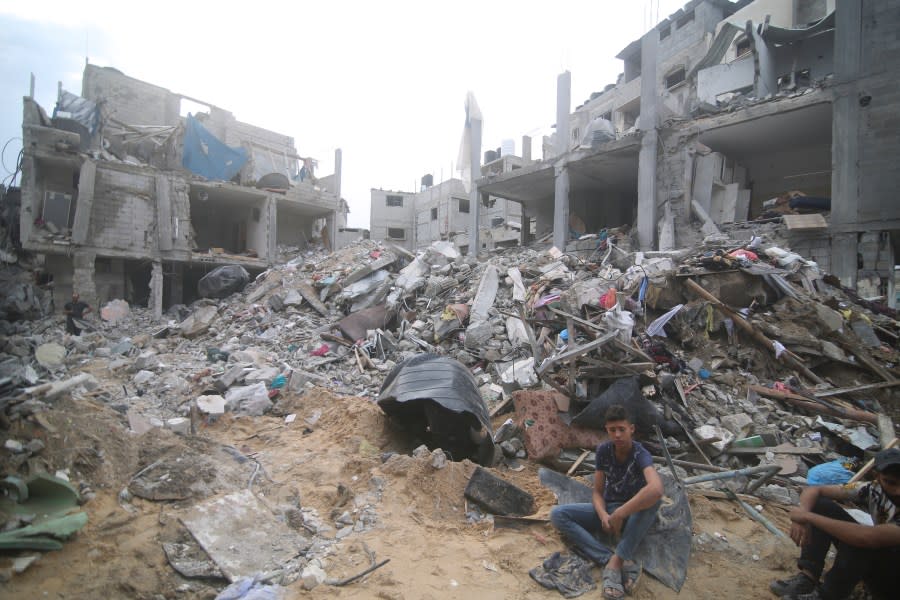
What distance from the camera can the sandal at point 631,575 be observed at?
2445 mm

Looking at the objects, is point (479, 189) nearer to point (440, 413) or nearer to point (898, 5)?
point (898, 5)

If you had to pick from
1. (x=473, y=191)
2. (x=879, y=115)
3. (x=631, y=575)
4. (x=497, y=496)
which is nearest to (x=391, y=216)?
(x=473, y=191)

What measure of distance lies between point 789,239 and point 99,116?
20.1 meters

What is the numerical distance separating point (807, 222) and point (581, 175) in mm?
6606

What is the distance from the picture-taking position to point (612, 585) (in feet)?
7.93

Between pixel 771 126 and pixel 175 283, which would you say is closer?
pixel 771 126

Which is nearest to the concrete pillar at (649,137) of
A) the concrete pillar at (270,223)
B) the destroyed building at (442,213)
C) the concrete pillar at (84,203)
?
the destroyed building at (442,213)

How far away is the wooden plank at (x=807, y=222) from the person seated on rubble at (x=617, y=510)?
949 cm

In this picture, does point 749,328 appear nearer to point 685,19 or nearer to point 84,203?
point 84,203

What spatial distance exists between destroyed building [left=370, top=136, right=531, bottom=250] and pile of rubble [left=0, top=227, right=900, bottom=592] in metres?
16.0

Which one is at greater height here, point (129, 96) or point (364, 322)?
point (129, 96)

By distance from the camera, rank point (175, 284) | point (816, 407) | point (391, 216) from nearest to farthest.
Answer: point (816, 407), point (175, 284), point (391, 216)

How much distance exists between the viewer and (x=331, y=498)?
11.1 ft

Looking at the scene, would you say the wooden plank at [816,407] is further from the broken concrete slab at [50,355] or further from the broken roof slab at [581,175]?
the broken concrete slab at [50,355]
